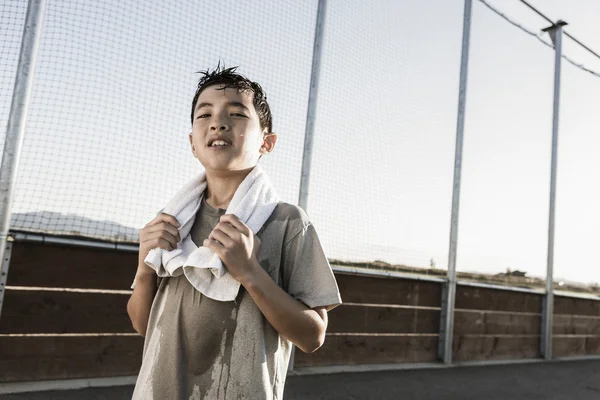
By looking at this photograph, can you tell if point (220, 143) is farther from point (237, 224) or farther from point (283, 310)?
point (283, 310)

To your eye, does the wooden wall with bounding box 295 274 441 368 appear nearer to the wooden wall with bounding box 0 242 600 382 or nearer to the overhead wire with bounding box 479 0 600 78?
the wooden wall with bounding box 0 242 600 382

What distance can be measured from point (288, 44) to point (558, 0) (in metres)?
3.99

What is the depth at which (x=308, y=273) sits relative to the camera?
0.84 m

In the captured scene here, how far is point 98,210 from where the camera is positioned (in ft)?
7.89

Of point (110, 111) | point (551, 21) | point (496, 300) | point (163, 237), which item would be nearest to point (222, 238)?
point (163, 237)

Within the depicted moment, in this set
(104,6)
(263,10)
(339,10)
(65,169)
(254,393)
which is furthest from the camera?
(339,10)

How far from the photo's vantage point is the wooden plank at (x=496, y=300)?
4586 mm

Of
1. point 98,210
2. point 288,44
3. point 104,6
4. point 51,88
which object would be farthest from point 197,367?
point 288,44

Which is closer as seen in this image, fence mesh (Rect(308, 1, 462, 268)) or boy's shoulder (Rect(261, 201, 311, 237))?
boy's shoulder (Rect(261, 201, 311, 237))

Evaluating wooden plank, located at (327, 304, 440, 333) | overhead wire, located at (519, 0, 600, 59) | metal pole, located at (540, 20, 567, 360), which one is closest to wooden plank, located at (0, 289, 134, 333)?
wooden plank, located at (327, 304, 440, 333)

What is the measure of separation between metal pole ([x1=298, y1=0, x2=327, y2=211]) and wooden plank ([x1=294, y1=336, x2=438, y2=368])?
1133mm

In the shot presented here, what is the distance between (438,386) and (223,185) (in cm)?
308

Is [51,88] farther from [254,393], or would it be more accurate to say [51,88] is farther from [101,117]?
[254,393]

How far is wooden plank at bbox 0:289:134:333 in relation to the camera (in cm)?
234
